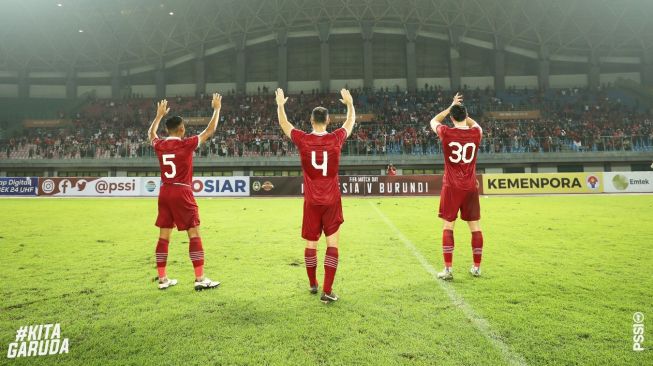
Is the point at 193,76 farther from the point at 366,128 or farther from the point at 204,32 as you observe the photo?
the point at 366,128

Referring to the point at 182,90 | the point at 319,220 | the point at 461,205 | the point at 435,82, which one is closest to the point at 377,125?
the point at 435,82

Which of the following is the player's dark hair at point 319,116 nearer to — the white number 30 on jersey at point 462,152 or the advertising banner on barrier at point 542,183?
the white number 30 on jersey at point 462,152

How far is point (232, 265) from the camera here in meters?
5.90

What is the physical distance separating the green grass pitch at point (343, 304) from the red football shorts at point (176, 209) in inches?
32.3

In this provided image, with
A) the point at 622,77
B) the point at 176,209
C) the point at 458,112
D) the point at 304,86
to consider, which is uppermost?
the point at 622,77

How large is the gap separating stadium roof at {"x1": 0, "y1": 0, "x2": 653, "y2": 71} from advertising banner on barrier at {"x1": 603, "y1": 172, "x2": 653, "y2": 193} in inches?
943

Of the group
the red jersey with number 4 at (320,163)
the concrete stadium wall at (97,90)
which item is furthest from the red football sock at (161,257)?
the concrete stadium wall at (97,90)

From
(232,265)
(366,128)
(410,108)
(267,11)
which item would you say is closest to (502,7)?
(410,108)

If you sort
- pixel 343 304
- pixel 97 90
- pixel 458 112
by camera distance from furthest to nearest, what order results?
pixel 97 90
pixel 458 112
pixel 343 304

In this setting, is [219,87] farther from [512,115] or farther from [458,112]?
[458,112]

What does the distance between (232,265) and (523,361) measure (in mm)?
4294

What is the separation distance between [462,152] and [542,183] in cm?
2302

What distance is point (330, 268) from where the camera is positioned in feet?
13.9

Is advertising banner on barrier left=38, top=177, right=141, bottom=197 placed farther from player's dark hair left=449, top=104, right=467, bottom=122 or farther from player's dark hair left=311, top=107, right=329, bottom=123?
player's dark hair left=449, top=104, right=467, bottom=122
